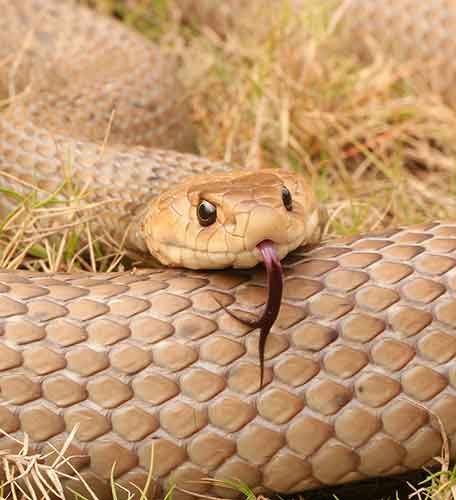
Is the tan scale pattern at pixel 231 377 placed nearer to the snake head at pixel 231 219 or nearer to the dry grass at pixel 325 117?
the snake head at pixel 231 219

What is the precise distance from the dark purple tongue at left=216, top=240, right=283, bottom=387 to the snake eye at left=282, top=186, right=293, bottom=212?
0.12 meters

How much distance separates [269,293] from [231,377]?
21 cm

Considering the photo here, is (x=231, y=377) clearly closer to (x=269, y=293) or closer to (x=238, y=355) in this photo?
(x=238, y=355)

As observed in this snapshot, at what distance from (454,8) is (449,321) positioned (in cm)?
273

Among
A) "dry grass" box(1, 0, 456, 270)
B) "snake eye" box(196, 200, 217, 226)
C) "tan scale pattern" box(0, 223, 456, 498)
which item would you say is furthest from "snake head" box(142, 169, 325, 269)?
"dry grass" box(1, 0, 456, 270)

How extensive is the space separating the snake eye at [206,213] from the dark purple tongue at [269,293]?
0.51 feet

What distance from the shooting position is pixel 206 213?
9.00 ft

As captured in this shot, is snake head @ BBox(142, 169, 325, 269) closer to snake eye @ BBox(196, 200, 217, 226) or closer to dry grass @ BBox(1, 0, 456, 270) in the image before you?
snake eye @ BBox(196, 200, 217, 226)

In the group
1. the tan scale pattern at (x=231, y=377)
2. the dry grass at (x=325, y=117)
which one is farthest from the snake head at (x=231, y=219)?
the dry grass at (x=325, y=117)

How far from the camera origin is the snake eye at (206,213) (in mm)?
2727

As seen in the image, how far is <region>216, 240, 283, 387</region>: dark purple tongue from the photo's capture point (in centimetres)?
263

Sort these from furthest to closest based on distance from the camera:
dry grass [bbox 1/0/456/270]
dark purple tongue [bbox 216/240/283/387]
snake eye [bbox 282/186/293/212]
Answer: dry grass [bbox 1/0/456/270] → snake eye [bbox 282/186/293/212] → dark purple tongue [bbox 216/240/283/387]

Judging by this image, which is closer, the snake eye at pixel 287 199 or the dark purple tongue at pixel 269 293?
the dark purple tongue at pixel 269 293

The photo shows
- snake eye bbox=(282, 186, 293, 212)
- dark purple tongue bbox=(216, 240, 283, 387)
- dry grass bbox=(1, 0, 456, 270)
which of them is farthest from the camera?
dry grass bbox=(1, 0, 456, 270)
